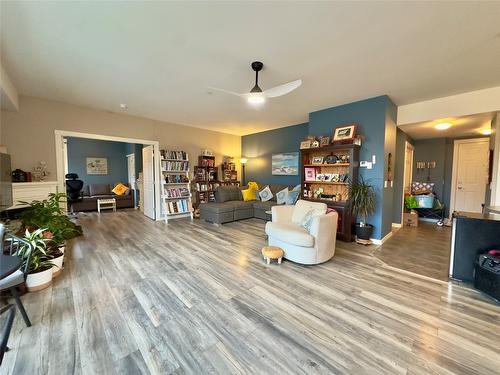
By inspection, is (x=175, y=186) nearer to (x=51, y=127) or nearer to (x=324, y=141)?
(x=51, y=127)

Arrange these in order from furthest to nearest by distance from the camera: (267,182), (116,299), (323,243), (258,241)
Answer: (267,182)
(258,241)
(323,243)
(116,299)

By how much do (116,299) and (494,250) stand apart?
4.01 meters

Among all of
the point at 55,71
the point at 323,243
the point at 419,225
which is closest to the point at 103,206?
the point at 55,71

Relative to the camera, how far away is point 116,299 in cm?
208

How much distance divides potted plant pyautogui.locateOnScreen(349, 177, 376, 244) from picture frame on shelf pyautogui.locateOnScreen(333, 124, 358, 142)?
864 millimetres

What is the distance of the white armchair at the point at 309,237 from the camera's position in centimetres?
276

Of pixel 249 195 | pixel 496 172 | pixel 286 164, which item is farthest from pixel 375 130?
pixel 249 195

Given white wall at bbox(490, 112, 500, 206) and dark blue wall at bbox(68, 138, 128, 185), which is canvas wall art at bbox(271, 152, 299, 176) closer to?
white wall at bbox(490, 112, 500, 206)

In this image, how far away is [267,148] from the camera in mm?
6754

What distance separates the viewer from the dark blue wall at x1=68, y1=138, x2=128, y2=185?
793 cm

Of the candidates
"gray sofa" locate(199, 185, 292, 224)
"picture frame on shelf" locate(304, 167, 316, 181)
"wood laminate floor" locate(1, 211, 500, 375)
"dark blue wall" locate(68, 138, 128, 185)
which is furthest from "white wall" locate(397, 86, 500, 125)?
"dark blue wall" locate(68, 138, 128, 185)

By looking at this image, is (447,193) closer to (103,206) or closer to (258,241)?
(258,241)

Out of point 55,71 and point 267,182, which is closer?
point 55,71

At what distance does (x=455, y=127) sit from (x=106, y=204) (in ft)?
32.6
